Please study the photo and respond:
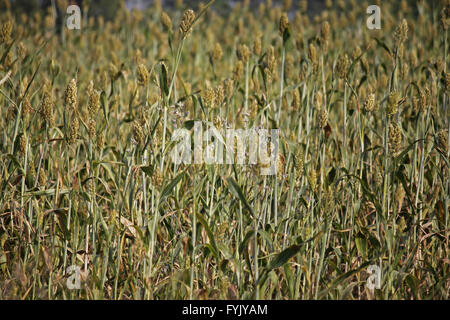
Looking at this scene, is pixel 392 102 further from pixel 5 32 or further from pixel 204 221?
pixel 5 32

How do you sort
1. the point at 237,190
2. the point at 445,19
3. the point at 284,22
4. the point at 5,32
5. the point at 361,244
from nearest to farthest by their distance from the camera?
the point at 237,190 → the point at 361,244 → the point at 5,32 → the point at 284,22 → the point at 445,19

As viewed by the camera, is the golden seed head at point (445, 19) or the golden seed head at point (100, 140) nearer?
the golden seed head at point (100, 140)

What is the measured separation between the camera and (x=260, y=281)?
121 cm

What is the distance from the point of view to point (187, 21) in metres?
1.20

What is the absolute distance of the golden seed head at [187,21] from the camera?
3.92 ft

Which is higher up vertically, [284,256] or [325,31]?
[325,31]

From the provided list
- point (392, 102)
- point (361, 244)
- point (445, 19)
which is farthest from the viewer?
point (445, 19)

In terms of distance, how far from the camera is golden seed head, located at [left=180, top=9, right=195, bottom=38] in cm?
119

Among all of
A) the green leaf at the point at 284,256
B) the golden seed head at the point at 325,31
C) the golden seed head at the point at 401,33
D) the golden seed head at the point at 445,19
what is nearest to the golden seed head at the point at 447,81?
the golden seed head at the point at 401,33

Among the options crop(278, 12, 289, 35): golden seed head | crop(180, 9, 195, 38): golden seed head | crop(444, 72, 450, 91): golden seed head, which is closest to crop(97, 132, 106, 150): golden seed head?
crop(180, 9, 195, 38): golden seed head

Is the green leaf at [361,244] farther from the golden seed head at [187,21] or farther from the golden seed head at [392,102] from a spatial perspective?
the golden seed head at [187,21]

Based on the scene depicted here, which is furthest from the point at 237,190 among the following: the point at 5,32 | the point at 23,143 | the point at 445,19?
the point at 445,19
